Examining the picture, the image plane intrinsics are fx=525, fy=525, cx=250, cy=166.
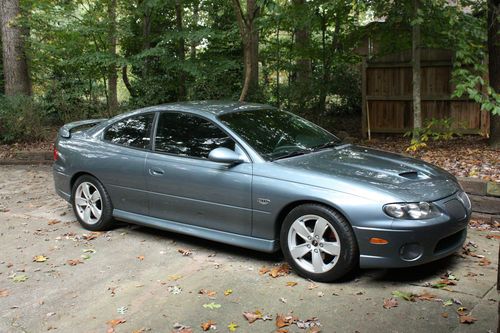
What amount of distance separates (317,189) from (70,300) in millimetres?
2326

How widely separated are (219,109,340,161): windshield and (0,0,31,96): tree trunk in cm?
968

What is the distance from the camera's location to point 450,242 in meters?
4.51

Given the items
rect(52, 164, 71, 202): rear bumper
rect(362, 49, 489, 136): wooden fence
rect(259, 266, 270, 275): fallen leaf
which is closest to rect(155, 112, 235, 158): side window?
rect(259, 266, 270, 275): fallen leaf

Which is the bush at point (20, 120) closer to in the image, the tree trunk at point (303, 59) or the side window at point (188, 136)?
the tree trunk at point (303, 59)

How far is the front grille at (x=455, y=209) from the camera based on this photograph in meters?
4.42

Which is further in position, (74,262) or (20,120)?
(20,120)

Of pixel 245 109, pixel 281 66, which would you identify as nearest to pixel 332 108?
pixel 281 66

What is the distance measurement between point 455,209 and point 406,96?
692cm

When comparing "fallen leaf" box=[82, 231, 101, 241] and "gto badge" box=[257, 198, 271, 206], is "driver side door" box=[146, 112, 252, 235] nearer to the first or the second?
"gto badge" box=[257, 198, 271, 206]

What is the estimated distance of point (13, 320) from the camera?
420 centimetres

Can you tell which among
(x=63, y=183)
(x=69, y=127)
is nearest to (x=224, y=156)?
(x=63, y=183)

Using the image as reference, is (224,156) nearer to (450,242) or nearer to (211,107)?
(211,107)

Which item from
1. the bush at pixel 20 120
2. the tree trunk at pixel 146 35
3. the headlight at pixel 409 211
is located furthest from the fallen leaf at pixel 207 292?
the bush at pixel 20 120

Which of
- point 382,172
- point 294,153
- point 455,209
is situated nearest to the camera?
point 455,209
